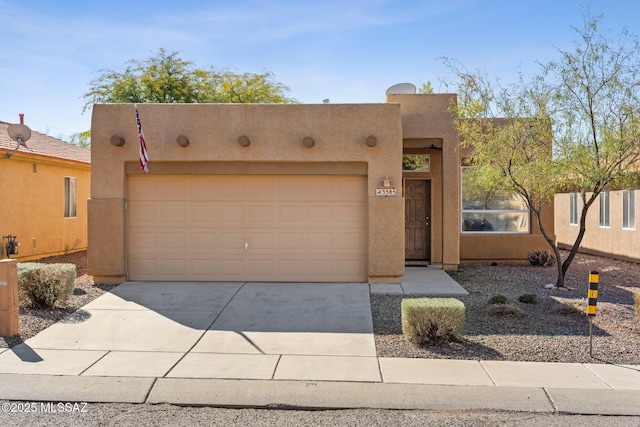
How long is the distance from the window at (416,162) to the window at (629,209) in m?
5.86

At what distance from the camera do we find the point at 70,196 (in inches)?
680

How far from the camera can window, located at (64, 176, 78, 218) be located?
1698 centimetres

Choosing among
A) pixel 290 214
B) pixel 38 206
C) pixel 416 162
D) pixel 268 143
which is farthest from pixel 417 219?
pixel 38 206

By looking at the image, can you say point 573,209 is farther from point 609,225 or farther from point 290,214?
point 290,214

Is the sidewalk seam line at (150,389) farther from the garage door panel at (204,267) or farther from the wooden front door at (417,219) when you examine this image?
the wooden front door at (417,219)

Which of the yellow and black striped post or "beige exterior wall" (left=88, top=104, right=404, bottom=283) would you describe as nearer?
the yellow and black striped post

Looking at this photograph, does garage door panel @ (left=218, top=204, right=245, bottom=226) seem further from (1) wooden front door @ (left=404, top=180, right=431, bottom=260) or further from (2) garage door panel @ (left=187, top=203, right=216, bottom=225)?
(1) wooden front door @ (left=404, top=180, right=431, bottom=260)

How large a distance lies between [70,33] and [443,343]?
12.2m

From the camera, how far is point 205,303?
9508 mm

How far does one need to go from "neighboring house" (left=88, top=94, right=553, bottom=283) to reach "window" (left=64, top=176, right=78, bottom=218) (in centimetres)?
664

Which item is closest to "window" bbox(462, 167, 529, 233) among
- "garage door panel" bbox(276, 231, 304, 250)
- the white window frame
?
the white window frame

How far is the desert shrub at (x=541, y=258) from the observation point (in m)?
14.3

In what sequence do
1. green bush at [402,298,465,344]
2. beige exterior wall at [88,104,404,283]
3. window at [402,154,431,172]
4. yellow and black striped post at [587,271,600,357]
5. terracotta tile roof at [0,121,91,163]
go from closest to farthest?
yellow and black striped post at [587,271,600,357]
green bush at [402,298,465,344]
beige exterior wall at [88,104,404,283]
terracotta tile roof at [0,121,91,163]
window at [402,154,431,172]

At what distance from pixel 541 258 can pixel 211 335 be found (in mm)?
9819
